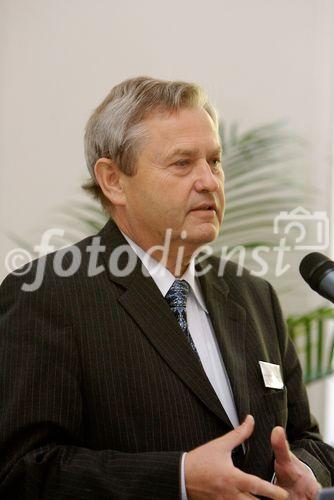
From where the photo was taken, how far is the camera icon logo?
11.8 feet

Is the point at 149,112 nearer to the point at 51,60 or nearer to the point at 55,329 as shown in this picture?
the point at 55,329

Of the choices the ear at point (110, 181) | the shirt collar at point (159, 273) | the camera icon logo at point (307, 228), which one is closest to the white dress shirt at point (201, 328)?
the shirt collar at point (159, 273)

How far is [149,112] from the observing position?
206cm

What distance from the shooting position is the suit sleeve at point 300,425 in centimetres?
203

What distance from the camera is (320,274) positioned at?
5.13 feet

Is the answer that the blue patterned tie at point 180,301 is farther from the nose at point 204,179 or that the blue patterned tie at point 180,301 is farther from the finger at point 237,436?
the finger at point 237,436

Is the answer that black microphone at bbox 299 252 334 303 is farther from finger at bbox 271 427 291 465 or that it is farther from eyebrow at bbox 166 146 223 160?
eyebrow at bbox 166 146 223 160

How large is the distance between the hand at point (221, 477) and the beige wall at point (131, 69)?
81.5 inches

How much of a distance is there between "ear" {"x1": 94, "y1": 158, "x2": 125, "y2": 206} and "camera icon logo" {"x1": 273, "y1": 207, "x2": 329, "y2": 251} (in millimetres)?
1541

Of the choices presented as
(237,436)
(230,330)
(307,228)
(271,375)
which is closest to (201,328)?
(230,330)

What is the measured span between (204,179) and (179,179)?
0.06 m

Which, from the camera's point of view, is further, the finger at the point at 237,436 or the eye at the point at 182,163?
the eye at the point at 182,163

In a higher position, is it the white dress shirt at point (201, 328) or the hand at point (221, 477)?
the white dress shirt at point (201, 328)

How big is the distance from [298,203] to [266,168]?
0.21 meters
